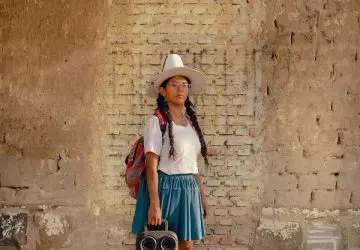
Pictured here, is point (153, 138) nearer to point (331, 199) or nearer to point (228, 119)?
point (228, 119)

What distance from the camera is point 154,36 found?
15.6 feet

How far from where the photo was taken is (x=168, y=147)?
353cm

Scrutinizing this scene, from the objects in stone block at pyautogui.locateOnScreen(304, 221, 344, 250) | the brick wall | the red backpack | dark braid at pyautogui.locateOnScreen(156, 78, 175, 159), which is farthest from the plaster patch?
stone block at pyautogui.locateOnScreen(304, 221, 344, 250)

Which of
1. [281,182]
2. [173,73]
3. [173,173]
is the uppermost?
[173,73]

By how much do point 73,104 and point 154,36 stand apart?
3.16ft

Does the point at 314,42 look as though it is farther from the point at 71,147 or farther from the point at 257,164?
the point at 71,147

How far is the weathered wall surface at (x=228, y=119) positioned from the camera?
4742mm

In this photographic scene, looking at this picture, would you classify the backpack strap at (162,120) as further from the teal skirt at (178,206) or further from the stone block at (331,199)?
the stone block at (331,199)

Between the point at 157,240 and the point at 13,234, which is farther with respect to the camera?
the point at 13,234

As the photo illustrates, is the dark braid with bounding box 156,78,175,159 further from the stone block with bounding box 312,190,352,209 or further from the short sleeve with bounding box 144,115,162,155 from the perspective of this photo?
the stone block with bounding box 312,190,352,209

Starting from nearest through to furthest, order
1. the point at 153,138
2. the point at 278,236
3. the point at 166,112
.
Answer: the point at 153,138 < the point at 166,112 < the point at 278,236

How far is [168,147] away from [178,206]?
401 mm

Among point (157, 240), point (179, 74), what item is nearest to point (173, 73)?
point (179, 74)

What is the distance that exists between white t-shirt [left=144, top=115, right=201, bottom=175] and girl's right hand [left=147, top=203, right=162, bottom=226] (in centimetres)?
28
